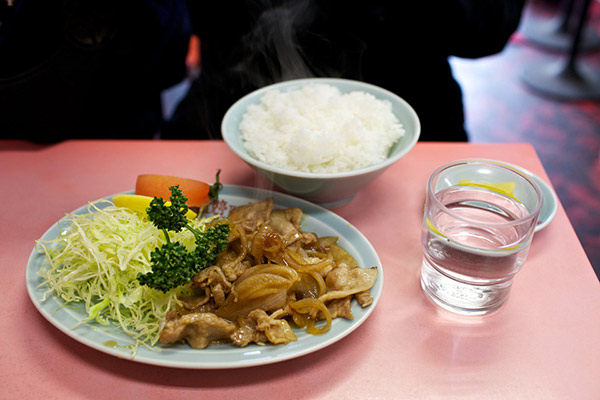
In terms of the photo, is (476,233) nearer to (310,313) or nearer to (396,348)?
(396,348)

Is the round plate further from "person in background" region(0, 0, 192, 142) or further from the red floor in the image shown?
the red floor

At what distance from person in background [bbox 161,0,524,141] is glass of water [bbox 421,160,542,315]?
1078 mm

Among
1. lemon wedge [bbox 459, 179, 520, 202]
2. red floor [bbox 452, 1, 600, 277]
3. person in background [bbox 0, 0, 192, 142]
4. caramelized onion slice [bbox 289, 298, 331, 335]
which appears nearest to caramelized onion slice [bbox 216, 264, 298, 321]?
caramelized onion slice [bbox 289, 298, 331, 335]

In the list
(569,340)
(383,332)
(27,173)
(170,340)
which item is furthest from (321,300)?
(27,173)

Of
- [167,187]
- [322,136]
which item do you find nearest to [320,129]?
[322,136]

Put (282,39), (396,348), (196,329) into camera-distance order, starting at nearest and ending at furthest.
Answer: (196,329) → (396,348) → (282,39)

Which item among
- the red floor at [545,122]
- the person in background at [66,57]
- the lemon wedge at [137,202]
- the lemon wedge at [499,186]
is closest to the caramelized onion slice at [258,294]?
the lemon wedge at [137,202]

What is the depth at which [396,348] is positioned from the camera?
4.16 feet

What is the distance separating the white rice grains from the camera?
1.61 m

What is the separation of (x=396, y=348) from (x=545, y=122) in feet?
12.8

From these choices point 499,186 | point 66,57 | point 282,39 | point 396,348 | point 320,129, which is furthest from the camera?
point 282,39

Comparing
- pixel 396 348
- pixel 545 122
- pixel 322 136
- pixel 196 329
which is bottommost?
pixel 545 122

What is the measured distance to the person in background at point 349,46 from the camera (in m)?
2.29

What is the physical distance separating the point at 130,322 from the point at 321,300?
47 centimetres
